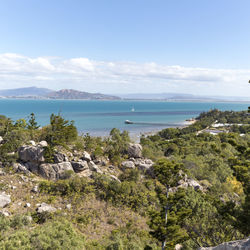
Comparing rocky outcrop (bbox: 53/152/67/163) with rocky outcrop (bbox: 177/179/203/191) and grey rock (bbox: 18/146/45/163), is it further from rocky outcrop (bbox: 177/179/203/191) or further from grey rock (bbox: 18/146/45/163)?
rocky outcrop (bbox: 177/179/203/191)

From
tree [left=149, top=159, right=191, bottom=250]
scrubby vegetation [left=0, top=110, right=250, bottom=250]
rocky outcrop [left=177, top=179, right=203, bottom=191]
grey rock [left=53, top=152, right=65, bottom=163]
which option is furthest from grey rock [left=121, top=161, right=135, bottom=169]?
tree [left=149, top=159, right=191, bottom=250]

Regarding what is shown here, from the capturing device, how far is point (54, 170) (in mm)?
17578

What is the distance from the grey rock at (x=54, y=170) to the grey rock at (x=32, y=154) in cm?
68

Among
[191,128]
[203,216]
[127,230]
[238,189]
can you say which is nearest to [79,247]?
[127,230]

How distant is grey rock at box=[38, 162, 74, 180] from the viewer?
17266mm

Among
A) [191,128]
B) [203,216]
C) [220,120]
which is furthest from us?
[220,120]

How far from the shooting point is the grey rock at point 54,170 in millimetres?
17266

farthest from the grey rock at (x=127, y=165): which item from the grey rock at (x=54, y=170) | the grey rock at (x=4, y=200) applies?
the grey rock at (x=4, y=200)

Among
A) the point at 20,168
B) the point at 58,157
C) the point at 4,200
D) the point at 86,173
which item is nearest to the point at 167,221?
the point at 86,173

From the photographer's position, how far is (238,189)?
2464 centimetres

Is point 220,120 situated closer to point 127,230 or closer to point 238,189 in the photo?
point 238,189

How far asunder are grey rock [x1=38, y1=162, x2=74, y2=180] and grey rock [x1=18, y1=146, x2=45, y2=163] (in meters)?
0.68

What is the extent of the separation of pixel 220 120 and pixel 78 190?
10248 cm

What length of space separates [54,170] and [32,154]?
91.8 inches
